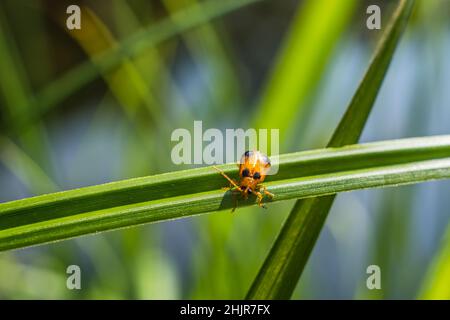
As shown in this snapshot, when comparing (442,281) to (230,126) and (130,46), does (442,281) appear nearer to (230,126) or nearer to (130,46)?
(130,46)

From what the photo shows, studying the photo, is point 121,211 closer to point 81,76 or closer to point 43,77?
point 81,76

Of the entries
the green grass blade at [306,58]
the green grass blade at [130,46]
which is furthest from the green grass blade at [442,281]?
the green grass blade at [130,46]

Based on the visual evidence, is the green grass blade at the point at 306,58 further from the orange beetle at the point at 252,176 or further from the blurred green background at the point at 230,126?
the orange beetle at the point at 252,176

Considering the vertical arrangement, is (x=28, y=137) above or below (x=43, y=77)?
below

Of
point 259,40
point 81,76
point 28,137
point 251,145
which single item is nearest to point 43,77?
point 259,40

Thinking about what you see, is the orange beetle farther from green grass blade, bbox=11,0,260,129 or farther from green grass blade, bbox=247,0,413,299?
green grass blade, bbox=11,0,260,129

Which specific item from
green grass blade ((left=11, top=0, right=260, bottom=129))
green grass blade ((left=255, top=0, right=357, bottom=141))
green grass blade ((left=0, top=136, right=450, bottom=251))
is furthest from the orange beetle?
green grass blade ((left=11, top=0, right=260, bottom=129))
